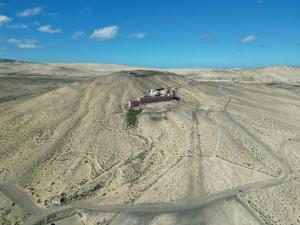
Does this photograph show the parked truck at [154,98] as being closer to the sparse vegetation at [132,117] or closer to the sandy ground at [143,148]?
the sandy ground at [143,148]

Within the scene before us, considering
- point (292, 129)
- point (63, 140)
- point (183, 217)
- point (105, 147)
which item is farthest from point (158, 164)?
point (292, 129)

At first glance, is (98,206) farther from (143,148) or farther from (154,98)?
(154,98)

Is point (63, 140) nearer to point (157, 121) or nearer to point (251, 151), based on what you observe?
point (157, 121)

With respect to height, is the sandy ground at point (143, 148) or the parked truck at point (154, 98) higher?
the parked truck at point (154, 98)

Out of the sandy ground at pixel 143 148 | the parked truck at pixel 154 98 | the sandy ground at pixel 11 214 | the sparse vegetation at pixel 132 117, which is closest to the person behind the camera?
the sandy ground at pixel 11 214

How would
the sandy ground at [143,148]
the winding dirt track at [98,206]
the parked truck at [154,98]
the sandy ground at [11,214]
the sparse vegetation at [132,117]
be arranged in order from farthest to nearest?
the parked truck at [154,98]
the sparse vegetation at [132,117]
the sandy ground at [143,148]
the winding dirt track at [98,206]
the sandy ground at [11,214]

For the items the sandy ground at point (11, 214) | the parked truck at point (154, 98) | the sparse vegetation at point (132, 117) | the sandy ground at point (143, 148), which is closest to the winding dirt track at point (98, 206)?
the sandy ground at point (11, 214)

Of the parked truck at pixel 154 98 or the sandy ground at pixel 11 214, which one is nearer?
the sandy ground at pixel 11 214
